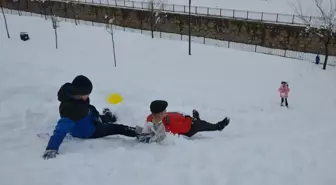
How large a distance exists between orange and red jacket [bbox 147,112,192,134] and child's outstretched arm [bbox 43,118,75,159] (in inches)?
69.6

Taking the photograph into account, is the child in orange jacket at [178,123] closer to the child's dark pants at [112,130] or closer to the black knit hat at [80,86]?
the child's dark pants at [112,130]

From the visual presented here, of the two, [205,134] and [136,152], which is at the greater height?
[136,152]

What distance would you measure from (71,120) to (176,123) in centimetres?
214

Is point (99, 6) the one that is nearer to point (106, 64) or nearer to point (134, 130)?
point (106, 64)

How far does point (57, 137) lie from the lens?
16.6 feet

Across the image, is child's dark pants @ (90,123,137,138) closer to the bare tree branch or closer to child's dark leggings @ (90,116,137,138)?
child's dark leggings @ (90,116,137,138)

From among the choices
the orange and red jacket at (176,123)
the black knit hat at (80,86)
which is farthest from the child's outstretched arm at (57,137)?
the orange and red jacket at (176,123)

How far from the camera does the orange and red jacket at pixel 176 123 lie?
6555 millimetres

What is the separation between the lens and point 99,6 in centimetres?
3134

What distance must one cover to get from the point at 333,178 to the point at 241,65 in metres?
17.2

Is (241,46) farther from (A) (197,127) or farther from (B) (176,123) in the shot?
(B) (176,123)

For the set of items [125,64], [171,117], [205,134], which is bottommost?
[125,64]

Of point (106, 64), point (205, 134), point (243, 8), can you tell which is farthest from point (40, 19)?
point (205, 134)

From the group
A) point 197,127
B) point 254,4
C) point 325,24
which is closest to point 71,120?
point 197,127
